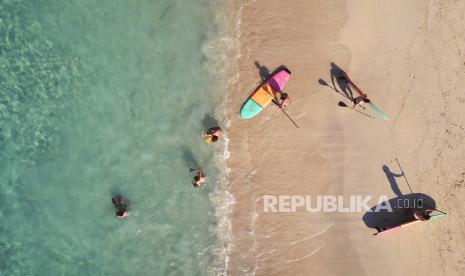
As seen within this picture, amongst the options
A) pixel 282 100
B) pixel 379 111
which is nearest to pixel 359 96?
pixel 379 111

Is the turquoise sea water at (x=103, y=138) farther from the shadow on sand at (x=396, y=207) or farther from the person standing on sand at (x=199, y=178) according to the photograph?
the shadow on sand at (x=396, y=207)

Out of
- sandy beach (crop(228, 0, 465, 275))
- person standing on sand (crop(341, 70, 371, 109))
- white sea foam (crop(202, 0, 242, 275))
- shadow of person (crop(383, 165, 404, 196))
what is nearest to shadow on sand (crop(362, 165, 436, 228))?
shadow of person (crop(383, 165, 404, 196))

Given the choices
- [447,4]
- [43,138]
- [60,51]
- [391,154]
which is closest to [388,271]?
[391,154]

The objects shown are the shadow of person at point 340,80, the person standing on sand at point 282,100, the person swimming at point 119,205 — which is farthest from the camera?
the person swimming at point 119,205

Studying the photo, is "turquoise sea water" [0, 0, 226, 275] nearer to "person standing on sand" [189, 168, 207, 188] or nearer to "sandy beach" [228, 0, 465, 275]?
"person standing on sand" [189, 168, 207, 188]

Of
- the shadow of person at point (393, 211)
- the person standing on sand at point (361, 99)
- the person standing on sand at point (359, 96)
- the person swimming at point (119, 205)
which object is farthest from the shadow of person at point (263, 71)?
the person swimming at point (119, 205)

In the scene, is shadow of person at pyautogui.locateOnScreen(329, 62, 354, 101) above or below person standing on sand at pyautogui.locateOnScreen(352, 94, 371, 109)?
above

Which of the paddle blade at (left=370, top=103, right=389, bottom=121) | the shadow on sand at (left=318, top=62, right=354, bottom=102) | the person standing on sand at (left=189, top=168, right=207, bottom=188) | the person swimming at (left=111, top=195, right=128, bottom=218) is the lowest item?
the person swimming at (left=111, top=195, right=128, bottom=218)
